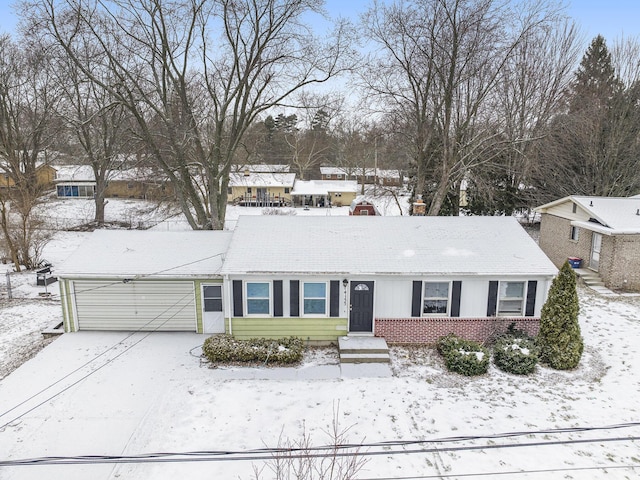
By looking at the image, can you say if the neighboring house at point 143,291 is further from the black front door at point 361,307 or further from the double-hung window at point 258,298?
the black front door at point 361,307

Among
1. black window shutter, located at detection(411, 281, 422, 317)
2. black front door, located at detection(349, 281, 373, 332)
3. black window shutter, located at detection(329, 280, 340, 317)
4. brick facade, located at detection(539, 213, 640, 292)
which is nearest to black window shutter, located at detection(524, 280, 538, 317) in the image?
black window shutter, located at detection(411, 281, 422, 317)

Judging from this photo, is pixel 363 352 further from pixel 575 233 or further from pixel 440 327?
pixel 575 233

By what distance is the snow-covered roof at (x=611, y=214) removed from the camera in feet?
59.4

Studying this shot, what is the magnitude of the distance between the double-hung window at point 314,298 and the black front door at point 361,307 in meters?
0.83

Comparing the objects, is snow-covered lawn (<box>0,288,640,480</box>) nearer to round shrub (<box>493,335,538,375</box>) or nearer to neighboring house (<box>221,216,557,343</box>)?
round shrub (<box>493,335,538,375</box>)

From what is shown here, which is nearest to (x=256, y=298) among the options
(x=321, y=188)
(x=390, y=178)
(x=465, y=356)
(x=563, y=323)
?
(x=465, y=356)

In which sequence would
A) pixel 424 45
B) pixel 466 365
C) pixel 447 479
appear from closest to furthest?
1. pixel 447 479
2. pixel 466 365
3. pixel 424 45

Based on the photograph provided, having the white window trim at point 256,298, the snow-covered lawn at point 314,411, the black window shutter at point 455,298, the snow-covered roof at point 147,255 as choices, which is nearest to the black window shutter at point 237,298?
the white window trim at point 256,298

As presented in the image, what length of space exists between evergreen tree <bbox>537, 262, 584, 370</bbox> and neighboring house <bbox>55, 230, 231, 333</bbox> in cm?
954

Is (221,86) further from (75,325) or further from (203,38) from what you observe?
(75,325)

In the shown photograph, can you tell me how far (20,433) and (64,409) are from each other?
3.21 ft

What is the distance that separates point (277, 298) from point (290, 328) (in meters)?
1.00

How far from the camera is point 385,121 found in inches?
1022

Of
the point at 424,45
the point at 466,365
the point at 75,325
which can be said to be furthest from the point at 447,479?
the point at 424,45
